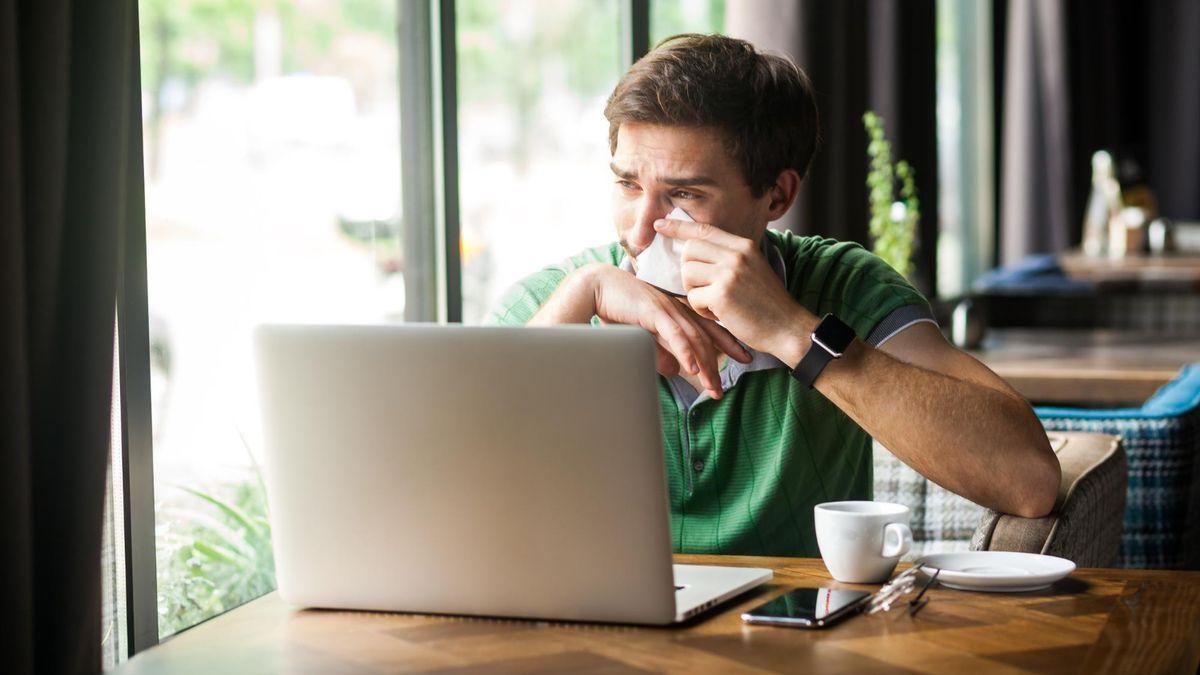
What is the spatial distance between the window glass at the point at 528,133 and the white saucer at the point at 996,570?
1520mm

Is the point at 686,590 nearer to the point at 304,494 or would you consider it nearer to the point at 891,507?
the point at 891,507

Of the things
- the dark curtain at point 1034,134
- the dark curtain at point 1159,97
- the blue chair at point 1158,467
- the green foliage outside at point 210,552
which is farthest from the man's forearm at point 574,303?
the dark curtain at point 1159,97

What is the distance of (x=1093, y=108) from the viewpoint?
27.4 feet

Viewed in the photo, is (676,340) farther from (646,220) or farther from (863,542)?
(863,542)

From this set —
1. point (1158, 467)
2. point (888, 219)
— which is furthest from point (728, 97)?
point (888, 219)

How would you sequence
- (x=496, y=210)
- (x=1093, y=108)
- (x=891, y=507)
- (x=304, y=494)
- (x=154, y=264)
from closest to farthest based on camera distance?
(x=304, y=494) < (x=891, y=507) < (x=154, y=264) < (x=496, y=210) < (x=1093, y=108)

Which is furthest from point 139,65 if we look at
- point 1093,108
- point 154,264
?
point 1093,108

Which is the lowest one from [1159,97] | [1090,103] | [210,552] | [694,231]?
[210,552]

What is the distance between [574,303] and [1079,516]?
27.0 inches

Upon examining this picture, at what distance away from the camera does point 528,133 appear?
3100 millimetres

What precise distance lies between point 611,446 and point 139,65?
3.05 ft

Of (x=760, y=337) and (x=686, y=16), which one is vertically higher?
(x=686, y=16)

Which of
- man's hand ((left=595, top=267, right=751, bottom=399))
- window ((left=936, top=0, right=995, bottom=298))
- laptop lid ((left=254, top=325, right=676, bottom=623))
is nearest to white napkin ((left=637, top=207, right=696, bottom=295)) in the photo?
man's hand ((left=595, top=267, right=751, bottom=399))

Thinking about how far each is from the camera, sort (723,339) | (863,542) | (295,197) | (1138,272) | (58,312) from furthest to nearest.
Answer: (1138,272) < (295,197) < (723,339) < (58,312) < (863,542)
